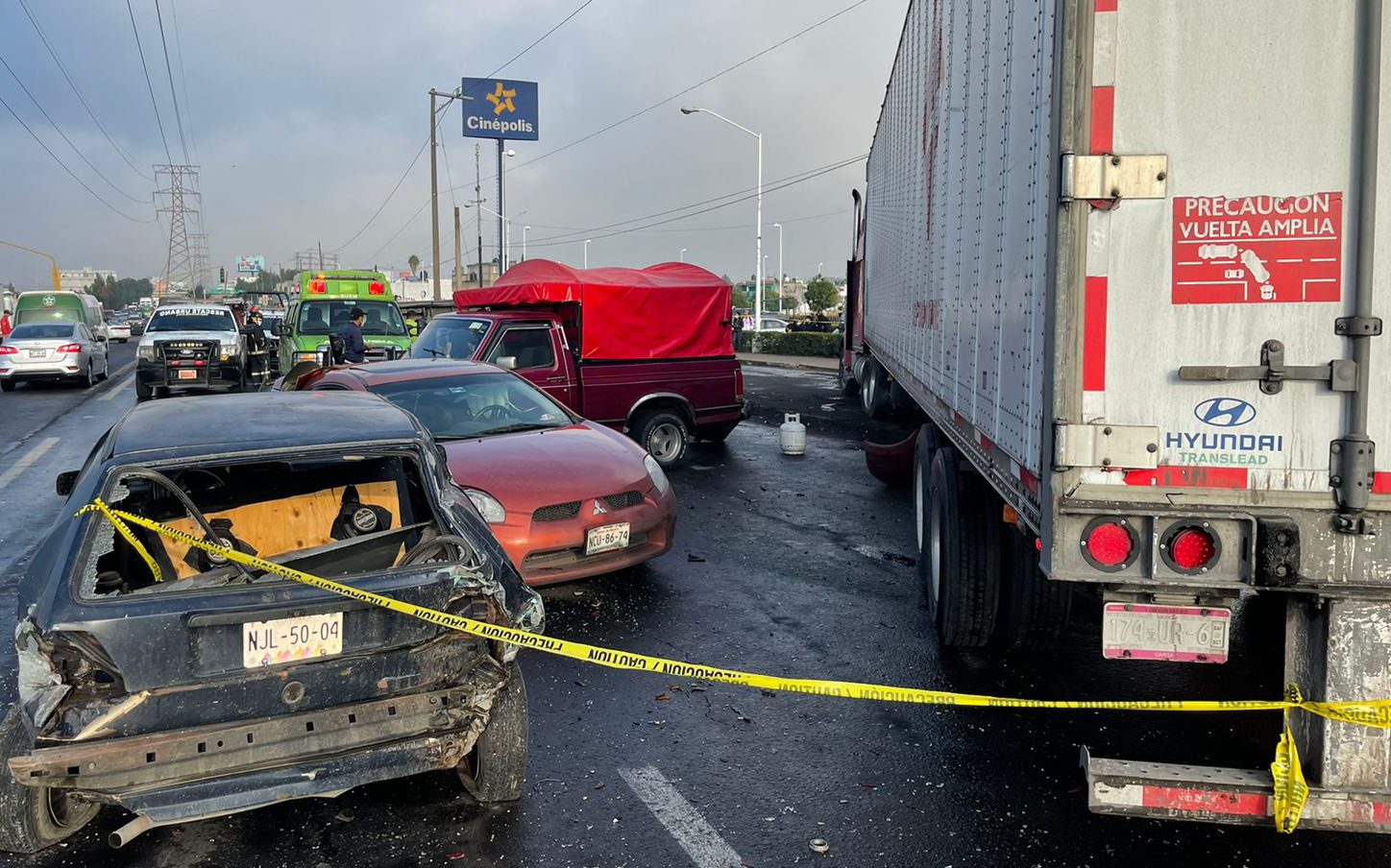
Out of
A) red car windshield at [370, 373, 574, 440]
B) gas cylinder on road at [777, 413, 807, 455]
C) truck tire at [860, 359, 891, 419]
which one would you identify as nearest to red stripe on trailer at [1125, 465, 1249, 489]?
red car windshield at [370, 373, 574, 440]

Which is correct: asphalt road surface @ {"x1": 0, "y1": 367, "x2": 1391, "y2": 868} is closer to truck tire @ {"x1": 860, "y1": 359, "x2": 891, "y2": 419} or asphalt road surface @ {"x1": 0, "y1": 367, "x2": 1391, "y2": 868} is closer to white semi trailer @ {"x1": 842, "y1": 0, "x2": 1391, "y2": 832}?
white semi trailer @ {"x1": 842, "y1": 0, "x2": 1391, "y2": 832}

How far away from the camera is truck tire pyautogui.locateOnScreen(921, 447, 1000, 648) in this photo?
5105 millimetres

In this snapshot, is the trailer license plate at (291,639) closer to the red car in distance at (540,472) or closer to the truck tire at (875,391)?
the red car in distance at (540,472)

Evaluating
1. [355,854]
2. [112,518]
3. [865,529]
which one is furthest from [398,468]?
[865,529]

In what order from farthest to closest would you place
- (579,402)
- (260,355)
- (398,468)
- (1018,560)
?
(260,355) → (579,402) → (1018,560) → (398,468)

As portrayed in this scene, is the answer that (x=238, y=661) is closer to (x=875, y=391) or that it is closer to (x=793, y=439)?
(x=793, y=439)

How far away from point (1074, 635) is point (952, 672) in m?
1.10

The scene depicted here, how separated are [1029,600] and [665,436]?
7.08 m

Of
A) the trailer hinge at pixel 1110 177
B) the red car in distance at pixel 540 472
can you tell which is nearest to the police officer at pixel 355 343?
the red car in distance at pixel 540 472

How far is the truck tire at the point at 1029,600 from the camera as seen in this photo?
16.4 feet

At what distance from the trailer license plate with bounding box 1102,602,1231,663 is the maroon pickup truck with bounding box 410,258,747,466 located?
767 cm

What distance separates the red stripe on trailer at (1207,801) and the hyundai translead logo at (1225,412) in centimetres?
117

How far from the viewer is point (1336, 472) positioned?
2887mm

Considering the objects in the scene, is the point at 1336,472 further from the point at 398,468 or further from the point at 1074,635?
the point at 398,468
